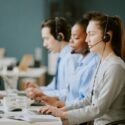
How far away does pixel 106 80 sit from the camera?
242 cm

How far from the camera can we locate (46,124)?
2219 millimetres

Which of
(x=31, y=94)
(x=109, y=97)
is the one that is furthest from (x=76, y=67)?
(x=109, y=97)

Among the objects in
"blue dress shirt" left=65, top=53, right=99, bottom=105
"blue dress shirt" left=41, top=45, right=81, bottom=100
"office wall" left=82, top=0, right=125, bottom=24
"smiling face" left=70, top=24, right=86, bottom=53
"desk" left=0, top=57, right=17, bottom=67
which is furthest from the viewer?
"office wall" left=82, top=0, right=125, bottom=24

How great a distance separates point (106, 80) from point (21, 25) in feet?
15.1

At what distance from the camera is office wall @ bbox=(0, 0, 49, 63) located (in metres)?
6.82

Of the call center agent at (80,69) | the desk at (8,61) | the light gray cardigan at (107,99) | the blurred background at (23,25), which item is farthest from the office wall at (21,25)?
the light gray cardigan at (107,99)

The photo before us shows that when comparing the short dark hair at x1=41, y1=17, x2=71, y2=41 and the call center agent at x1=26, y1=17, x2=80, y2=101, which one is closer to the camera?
the call center agent at x1=26, y1=17, x2=80, y2=101

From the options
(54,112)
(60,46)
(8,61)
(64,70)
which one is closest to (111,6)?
(8,61)

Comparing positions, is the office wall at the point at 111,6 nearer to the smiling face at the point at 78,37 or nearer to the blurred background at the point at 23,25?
the blurred background at the point at 23,25

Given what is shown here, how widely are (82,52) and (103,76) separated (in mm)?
772

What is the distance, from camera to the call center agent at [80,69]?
3.01m

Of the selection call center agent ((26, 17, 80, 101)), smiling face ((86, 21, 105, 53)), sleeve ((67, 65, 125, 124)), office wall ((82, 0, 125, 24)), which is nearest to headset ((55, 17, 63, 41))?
call center agent ((26, 17, 80, 101))

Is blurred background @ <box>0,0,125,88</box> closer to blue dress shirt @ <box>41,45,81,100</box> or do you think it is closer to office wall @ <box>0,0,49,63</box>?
office wall @ <box>0,0,49,63</box>

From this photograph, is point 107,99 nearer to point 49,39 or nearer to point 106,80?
point 106,80
